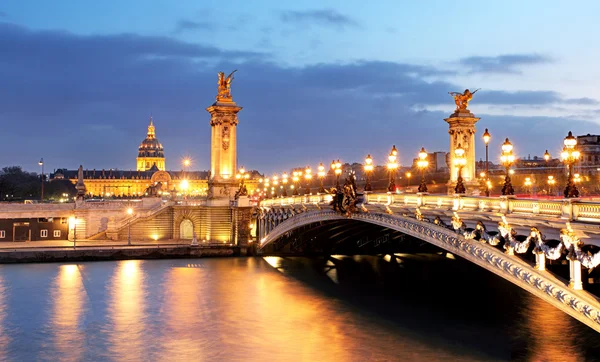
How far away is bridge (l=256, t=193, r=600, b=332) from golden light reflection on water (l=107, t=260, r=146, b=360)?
1098 cm

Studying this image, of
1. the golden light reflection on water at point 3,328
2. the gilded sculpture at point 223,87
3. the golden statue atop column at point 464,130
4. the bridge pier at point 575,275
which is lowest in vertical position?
the golden light reflection on water at point 3,328

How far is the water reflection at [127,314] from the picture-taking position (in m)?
27.3

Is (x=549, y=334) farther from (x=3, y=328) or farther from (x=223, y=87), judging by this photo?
(x=223, y=87)

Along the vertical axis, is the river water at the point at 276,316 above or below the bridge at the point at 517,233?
below

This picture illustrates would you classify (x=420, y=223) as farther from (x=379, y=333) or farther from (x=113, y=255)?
(x=113, y=255)

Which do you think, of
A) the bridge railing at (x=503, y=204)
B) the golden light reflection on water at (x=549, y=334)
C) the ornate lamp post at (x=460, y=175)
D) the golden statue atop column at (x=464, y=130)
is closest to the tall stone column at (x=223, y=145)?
the golden statue atop column at (x=464, y=130)

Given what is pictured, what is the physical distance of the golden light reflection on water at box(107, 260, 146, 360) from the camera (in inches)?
1078

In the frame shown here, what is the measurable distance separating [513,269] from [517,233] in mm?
1020

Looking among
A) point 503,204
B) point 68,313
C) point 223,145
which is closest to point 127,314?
point 68,313

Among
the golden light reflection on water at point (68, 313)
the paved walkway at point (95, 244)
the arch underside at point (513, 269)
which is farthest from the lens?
the paved walkway at point (95, 244)

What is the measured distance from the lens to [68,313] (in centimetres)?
3334

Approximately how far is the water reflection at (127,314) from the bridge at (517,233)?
1099cm

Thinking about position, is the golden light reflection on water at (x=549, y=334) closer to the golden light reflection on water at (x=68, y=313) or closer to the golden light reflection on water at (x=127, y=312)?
the golden light reflection on water at (x=127, y=312)

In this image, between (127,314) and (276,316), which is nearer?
(276,316)
